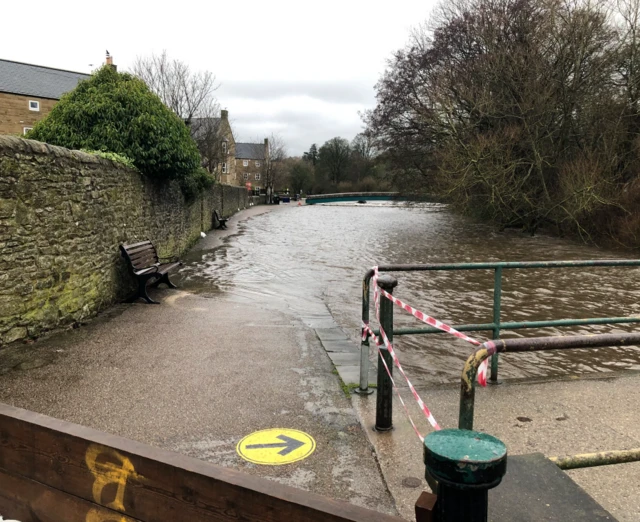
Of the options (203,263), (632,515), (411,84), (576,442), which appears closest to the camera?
(632,515)

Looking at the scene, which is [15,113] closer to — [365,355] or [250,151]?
[365,355]

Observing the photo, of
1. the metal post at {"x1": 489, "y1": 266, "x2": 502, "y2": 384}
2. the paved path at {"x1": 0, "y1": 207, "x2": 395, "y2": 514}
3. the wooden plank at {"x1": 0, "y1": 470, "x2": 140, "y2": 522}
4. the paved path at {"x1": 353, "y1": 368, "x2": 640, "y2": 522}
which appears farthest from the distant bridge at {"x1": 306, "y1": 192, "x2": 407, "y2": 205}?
the wooden plank at {"x1": 0, "y1": 470, "x2": 140, "y2": 522}

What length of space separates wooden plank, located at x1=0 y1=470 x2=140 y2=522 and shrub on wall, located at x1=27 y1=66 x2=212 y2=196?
8421 mm

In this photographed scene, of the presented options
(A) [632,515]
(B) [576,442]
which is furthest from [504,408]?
(A) [632,515]

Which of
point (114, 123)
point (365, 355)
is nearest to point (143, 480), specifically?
point (365, 355)

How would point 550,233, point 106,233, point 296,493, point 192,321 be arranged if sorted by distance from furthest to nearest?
point 550,233 < point 106,233 < point 192,321 < point 296,493

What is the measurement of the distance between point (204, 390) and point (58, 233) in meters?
3.12

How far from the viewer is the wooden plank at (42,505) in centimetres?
211

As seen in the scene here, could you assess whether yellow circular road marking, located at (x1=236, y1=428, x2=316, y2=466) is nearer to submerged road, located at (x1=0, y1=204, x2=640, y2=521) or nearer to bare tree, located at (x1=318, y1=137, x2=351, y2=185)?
submerged road, located at (x1=0, y1=204, x2=640, y2=521)

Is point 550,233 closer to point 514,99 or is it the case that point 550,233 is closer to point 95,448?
point 514,99

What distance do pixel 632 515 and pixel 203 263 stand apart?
12454 millimetres

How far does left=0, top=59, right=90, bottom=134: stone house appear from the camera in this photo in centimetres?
3912

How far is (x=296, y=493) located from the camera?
1801mm

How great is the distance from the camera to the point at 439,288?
37.6ft
